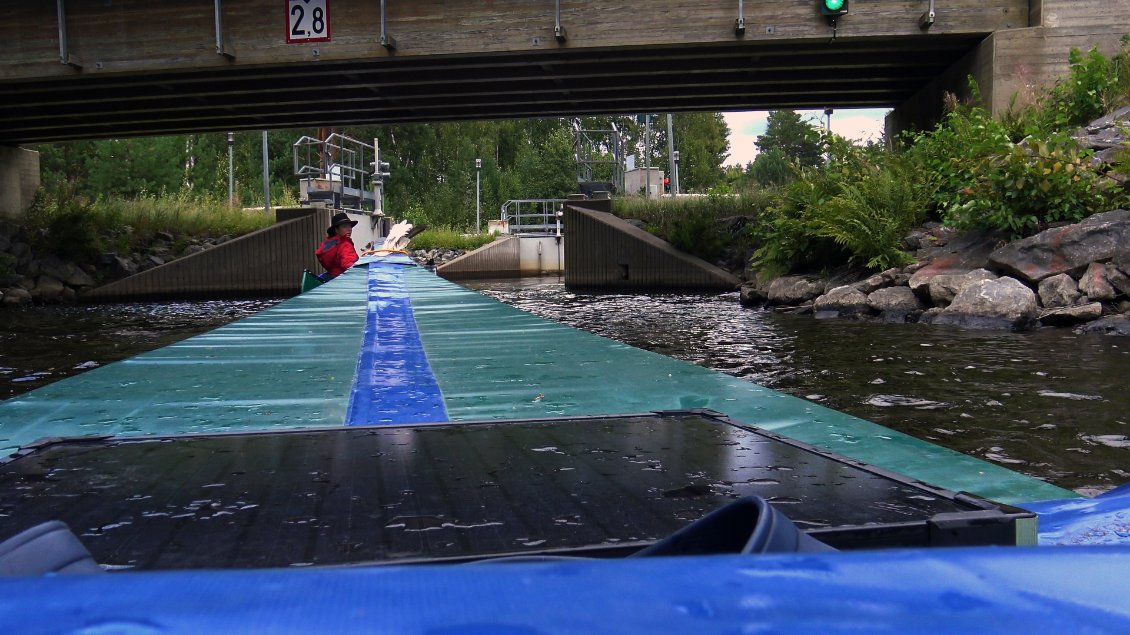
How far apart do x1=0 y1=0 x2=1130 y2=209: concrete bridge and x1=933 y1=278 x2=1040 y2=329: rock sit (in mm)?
4776

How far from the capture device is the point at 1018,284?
31.2 feet

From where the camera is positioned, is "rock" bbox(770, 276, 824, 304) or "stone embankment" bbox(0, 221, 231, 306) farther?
"stone embankment" bbox(0, 221, 231, 306)

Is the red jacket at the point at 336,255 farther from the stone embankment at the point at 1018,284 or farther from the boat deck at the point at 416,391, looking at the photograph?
the stone embankment at the point at 1018,284

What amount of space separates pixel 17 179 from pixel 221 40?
10502mm

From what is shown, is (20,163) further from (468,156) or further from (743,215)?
(468,156)

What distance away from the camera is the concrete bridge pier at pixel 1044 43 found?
12766 mm

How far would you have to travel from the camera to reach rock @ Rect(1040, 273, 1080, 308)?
911 cm

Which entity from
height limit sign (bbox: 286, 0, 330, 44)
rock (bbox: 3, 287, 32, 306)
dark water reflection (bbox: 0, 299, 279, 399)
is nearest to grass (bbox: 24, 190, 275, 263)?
rock (bbox: 3, 287, 32, 306)

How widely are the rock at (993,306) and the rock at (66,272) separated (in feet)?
58.3

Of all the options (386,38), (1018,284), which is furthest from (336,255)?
(1018,284)

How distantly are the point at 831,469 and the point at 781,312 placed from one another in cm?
1102

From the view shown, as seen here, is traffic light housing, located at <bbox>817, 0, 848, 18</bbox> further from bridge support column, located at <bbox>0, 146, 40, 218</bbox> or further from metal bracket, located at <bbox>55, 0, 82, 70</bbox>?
bridge support column, located at <bbox>0, 146, 40, 218</bbox>

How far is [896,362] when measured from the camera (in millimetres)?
7094

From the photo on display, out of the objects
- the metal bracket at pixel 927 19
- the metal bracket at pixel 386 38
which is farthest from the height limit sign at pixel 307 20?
the metal bracket at pixel 927 19
